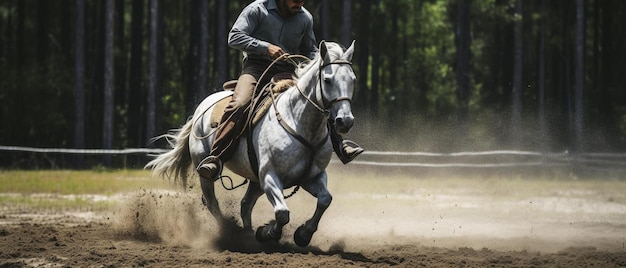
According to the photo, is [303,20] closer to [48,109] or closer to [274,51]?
[274,51]

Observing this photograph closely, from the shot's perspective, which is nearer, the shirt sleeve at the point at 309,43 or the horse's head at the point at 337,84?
the horse's head at the point at 337,84

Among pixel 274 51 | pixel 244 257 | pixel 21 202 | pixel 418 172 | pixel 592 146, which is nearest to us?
pixel 244 257

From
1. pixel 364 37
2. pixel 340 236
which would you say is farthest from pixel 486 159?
pixel 364 37

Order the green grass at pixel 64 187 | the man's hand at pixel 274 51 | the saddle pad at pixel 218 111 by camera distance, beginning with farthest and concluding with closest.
→ the green grass at pixel 64 187 → the saddle pad at pixel 218 111 → the man's hand at pixel 274 51

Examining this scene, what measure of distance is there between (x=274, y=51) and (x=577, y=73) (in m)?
24.6

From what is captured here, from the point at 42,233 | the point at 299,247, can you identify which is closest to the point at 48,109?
the point at 42,233

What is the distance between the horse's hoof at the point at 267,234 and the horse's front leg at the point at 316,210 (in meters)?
0.21

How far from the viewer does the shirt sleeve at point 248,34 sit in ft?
35.0

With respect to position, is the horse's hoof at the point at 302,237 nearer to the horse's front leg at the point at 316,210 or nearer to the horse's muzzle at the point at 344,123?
Answer: the horse's front leg at the point at 316,210

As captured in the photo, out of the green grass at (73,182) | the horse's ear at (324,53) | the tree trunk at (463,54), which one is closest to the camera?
the horse's ear at (324,53)

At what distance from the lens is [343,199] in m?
19.2

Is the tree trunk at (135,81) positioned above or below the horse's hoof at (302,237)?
above

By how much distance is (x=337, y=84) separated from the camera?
9211 mm

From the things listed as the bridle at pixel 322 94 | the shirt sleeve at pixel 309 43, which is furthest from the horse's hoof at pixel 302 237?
the shirt sleeve at pixel 309 43
